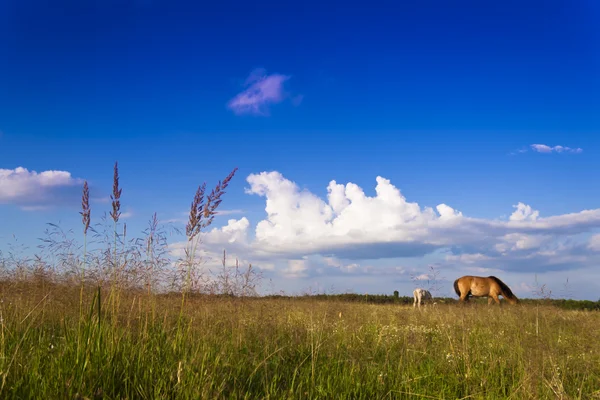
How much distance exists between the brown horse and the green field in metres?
21.6

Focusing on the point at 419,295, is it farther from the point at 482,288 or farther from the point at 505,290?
the point at 505,290

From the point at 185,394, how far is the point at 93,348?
0.94 meters

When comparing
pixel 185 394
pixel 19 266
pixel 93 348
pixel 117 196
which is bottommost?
pixel 185 394

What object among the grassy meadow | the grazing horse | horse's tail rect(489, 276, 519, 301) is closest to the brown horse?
horse's tail rect(489, 276, 519, 301)

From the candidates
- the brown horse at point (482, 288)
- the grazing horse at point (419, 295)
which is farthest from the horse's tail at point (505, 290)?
the grazing horse at point (419, 295)

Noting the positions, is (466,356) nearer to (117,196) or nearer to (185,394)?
(185,394)

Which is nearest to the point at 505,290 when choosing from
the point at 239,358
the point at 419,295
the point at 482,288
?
the point at 482,288

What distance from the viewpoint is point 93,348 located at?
3.64 m

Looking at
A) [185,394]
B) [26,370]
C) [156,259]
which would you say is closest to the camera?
[185,394]

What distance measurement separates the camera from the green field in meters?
3.50

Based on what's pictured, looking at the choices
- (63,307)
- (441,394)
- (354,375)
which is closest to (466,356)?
(441,394)

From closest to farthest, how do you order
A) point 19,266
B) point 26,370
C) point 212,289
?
point 26,370
point 212,289
point 19,266

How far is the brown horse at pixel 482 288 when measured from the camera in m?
29.8

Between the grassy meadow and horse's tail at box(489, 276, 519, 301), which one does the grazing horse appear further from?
the grassy meadow
